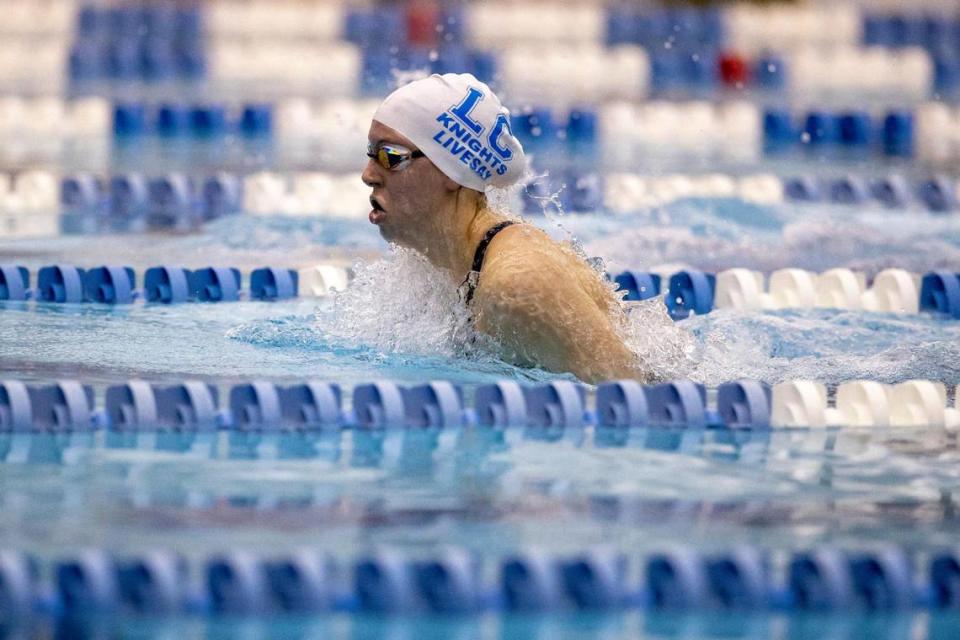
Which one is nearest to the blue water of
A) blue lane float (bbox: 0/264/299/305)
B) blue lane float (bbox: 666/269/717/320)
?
blue lane float (bbox: 0/264/299/305)

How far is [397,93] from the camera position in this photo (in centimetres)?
385

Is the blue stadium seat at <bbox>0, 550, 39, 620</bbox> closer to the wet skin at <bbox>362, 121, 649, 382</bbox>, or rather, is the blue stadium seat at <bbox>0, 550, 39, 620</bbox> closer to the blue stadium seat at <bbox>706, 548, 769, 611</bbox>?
the blue stadium seat at <bbox>706, 548, 769, 611</bbox>

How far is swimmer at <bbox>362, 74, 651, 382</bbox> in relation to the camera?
140 inches

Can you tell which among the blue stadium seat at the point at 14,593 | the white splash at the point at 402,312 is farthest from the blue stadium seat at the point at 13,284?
the blue stadium seat at the point at 14,593

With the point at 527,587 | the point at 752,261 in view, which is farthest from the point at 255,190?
the point at 527,587

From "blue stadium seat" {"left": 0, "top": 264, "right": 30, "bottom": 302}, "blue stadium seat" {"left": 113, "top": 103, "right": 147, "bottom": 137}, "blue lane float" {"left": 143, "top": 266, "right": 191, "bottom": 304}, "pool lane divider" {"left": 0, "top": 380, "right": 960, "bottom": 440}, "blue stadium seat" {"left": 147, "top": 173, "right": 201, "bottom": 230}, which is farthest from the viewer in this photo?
"blue stadium seat" {"left": 113, "top": 103, "right": 147, "bottom": 137}

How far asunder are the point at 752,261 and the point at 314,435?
292cm

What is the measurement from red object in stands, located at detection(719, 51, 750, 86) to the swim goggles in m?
7.67

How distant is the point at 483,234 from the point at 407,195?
196mm

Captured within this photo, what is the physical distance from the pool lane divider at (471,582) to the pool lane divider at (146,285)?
2.44 meters

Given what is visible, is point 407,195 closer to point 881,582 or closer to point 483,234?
point 483,234

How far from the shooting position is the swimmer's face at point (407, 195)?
3.71m

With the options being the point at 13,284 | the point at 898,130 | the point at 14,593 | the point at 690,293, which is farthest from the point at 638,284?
the point at 898,130

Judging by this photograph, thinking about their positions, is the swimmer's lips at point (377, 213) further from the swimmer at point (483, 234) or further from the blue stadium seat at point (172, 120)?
the blue stadium seat at point (172, 120)
